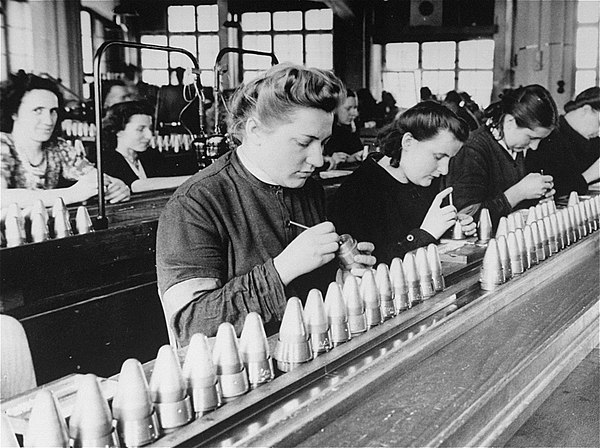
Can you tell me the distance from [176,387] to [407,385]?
0.46 m

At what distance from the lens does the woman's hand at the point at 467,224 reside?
8.45 ft

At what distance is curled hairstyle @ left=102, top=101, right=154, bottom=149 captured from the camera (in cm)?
464

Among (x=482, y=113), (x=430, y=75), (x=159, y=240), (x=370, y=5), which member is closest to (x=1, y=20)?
(x=370, y=5)

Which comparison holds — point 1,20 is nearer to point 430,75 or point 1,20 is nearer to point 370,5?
point 370,5

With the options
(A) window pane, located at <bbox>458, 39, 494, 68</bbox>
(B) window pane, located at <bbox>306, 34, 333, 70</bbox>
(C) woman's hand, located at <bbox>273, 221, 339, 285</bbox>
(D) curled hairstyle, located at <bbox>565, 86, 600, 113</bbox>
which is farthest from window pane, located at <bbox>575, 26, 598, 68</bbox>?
(C) woman's hand, located at <bbox>273, 221, 339, 285</bbox>

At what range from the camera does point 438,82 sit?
3.44 metres

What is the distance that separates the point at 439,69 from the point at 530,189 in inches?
30.9

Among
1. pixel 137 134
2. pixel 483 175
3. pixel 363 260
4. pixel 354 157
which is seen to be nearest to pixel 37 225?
pixel 363 260

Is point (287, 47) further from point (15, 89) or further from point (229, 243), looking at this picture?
point (15, 89)

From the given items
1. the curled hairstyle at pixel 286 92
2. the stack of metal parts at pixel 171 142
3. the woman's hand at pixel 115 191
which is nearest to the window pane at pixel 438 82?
the woman's hand at pixel 115 191

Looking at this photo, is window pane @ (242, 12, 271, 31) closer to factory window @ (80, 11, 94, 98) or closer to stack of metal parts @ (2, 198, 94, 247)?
stack of metal parts @ (2, 198, 94, 247)

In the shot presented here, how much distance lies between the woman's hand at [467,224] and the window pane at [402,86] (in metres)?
0.52

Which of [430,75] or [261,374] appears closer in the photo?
[261,374]

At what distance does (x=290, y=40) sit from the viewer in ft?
8.75
